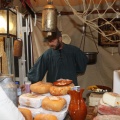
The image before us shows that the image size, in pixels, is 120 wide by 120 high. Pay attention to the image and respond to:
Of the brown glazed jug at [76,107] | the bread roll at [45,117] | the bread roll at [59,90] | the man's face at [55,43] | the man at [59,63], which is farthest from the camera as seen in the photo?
the man at [59,63]

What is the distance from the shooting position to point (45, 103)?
1219 mm

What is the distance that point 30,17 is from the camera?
3.06m

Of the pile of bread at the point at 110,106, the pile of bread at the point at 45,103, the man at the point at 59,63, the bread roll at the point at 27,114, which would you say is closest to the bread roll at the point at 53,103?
the pile of bread at the point at 45,103

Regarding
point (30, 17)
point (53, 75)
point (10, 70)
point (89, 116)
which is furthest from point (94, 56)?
point (89, 116)

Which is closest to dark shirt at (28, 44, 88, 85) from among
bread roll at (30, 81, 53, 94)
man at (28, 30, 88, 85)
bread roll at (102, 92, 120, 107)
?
man at (28, 30, 88, 85)

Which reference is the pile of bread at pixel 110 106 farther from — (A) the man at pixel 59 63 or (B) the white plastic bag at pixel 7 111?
(A) the man at pixel 59 63

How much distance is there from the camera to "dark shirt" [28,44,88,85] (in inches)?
103

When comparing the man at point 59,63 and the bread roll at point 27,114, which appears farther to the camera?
the man at point 59,63

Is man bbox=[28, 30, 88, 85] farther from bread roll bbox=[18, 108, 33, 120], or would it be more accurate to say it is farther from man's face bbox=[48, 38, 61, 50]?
bread roll bbox=[18, 108, 33, 120]

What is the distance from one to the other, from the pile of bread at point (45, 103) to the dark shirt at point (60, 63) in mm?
1214

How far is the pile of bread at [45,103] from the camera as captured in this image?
1.16 metres

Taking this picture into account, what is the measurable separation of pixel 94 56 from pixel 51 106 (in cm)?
193

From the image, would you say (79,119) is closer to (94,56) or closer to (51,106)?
(51,106)

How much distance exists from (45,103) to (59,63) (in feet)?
4.77
